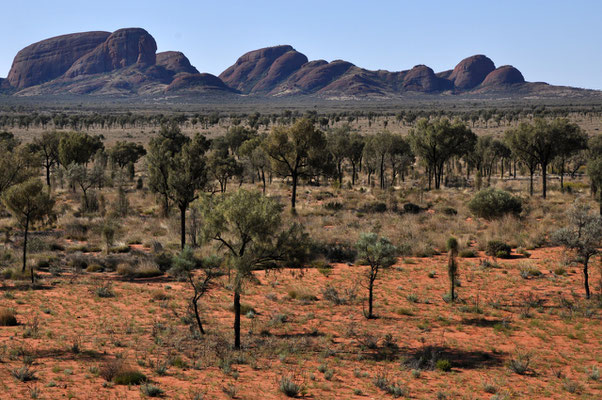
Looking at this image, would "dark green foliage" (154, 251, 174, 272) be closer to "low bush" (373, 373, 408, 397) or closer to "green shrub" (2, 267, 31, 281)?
"green shrub" (2, 267, 31, 281)

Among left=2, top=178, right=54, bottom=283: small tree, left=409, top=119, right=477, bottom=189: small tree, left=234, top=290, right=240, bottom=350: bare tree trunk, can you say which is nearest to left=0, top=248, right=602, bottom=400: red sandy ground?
left=234, top=290, right=240, bottom=350: bare tree trunk

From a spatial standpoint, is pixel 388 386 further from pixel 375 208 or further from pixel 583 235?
pixel 375 208

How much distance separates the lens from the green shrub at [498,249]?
2834 cm

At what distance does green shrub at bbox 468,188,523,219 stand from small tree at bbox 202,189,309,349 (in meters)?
24.5

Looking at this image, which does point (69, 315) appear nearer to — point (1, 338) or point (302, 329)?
point (1, 338)

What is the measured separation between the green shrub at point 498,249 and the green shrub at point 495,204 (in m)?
7.24

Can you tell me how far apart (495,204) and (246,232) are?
26406 mm

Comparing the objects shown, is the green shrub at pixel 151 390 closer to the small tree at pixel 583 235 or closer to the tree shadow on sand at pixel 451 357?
the tree shadow on sand at pixel 451 357

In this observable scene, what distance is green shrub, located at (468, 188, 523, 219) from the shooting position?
35.8 meters

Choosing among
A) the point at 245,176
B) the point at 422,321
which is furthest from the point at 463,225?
the point at 245,176

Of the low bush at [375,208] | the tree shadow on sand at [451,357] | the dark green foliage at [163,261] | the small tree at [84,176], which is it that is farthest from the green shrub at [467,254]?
the small tree at [84,176]

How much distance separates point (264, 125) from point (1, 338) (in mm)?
128674

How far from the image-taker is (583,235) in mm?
20453

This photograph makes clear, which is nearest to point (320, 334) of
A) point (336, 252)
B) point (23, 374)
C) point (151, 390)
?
point (151, 390)
